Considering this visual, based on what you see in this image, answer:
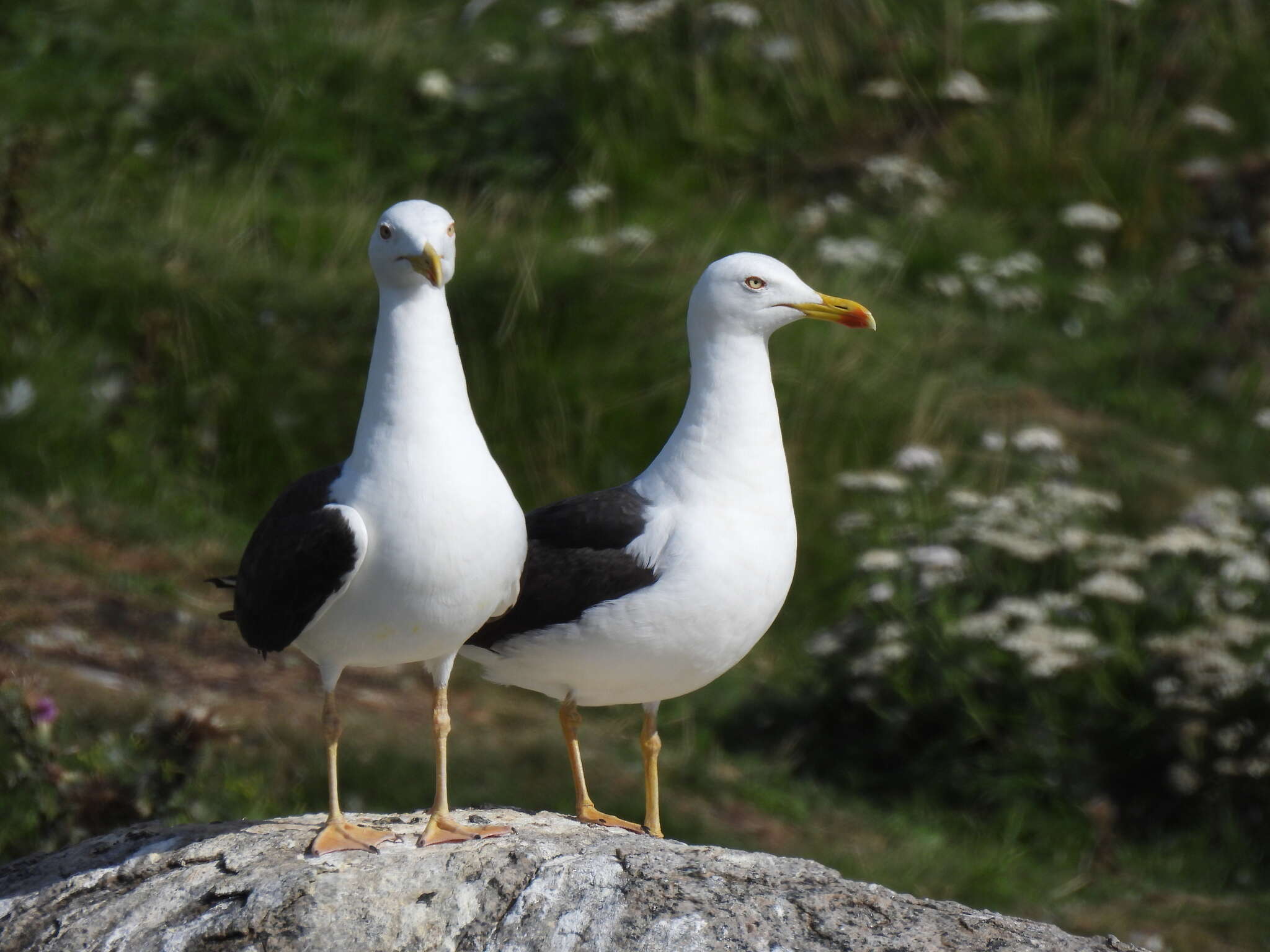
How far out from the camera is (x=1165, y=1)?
14000 mm

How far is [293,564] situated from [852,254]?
7232 millimetres

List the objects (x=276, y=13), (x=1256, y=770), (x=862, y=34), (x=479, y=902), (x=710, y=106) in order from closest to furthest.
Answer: (x=479, y=902)
(x=1256, y=770)
(x=710, y=106)
(x=862, y=34)
(x=276, y=13)

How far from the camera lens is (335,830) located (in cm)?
419

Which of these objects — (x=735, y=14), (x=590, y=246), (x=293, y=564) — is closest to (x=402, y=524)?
(x=293, y=564)

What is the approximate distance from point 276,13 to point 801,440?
7.86 meters

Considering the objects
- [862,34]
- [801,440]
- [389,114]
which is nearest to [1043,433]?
[801,440]

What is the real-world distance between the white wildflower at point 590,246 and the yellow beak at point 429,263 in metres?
6.08

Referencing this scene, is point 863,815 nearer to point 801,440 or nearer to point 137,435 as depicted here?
point 801,440

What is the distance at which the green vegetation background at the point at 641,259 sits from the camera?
804 cm

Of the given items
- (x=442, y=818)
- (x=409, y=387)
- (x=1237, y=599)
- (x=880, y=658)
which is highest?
(x=409, y=387)

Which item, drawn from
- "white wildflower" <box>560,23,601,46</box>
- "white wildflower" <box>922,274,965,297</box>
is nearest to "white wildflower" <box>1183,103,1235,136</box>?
"white wildflower" <box>922,274,965,297</box>

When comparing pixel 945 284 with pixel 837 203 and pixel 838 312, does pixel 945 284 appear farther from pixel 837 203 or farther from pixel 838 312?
pixel 838 312

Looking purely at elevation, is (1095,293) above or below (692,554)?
below

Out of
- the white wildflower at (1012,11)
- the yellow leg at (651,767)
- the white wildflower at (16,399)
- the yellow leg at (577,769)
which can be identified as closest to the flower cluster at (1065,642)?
the yellow leg at (651,767)
